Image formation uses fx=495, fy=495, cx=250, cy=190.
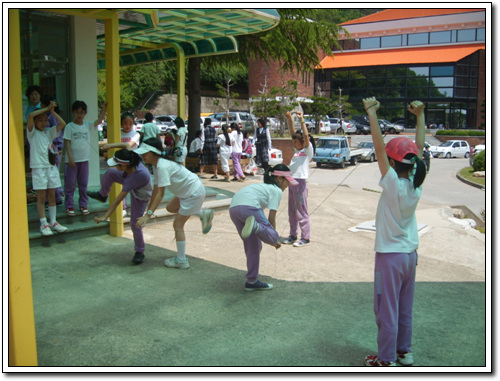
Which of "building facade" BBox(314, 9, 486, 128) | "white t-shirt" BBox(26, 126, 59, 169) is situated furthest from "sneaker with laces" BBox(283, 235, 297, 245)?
"building facade" BBox(314, 9, 486, 128)

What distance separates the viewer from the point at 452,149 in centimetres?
2902

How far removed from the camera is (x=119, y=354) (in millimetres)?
3738

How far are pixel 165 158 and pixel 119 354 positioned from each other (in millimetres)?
2468

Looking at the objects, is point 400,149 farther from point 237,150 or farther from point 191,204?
point 237,150

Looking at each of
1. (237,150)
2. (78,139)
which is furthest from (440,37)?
(78,139)

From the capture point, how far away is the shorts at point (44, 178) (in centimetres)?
→ 632

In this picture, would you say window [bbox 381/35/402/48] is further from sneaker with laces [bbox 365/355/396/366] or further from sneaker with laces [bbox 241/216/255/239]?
sneaker with laces [bbox 365/355/396/366]

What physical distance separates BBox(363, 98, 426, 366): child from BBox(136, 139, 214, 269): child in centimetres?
236

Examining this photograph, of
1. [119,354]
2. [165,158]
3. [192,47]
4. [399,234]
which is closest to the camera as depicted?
[399,234]

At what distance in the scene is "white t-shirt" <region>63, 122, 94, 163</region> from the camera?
7130mm

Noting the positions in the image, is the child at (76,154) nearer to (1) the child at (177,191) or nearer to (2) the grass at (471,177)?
(1) the child at (177,191)
